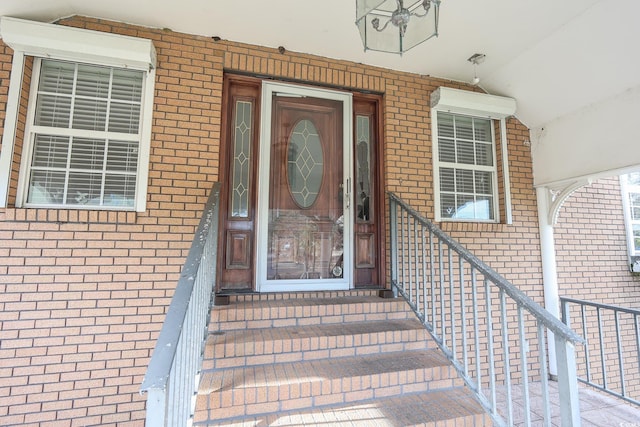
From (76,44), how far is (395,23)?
236 cm

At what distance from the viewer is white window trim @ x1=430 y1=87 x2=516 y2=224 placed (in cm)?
337

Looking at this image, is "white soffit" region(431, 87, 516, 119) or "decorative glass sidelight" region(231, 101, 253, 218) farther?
"white soffit" region(431, 87, 516, 119)

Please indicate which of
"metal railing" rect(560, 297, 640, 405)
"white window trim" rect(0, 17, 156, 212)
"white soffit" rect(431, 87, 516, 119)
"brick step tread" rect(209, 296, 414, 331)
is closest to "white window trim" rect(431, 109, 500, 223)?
"white soffit" rect(431, 87, 516, 119)

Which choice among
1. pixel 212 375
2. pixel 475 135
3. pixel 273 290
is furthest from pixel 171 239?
pixel 475 135

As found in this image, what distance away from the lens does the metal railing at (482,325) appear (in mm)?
1579

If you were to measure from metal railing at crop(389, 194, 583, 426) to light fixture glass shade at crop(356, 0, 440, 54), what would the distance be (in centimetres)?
125

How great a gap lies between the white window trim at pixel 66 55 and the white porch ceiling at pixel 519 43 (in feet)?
0.75

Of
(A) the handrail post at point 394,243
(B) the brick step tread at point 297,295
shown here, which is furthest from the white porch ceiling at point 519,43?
(B) the brick step tread at point 297,295

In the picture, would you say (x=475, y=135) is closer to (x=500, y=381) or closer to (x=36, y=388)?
(x=500, y=381)

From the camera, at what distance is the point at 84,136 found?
8.61 ft

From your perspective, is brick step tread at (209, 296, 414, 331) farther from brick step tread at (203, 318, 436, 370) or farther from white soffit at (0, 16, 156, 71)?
white soffit at (0, 16, 156, 71)

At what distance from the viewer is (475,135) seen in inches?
146

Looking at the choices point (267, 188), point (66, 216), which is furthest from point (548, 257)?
point (66, 216)

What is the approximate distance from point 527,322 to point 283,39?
379 cm
